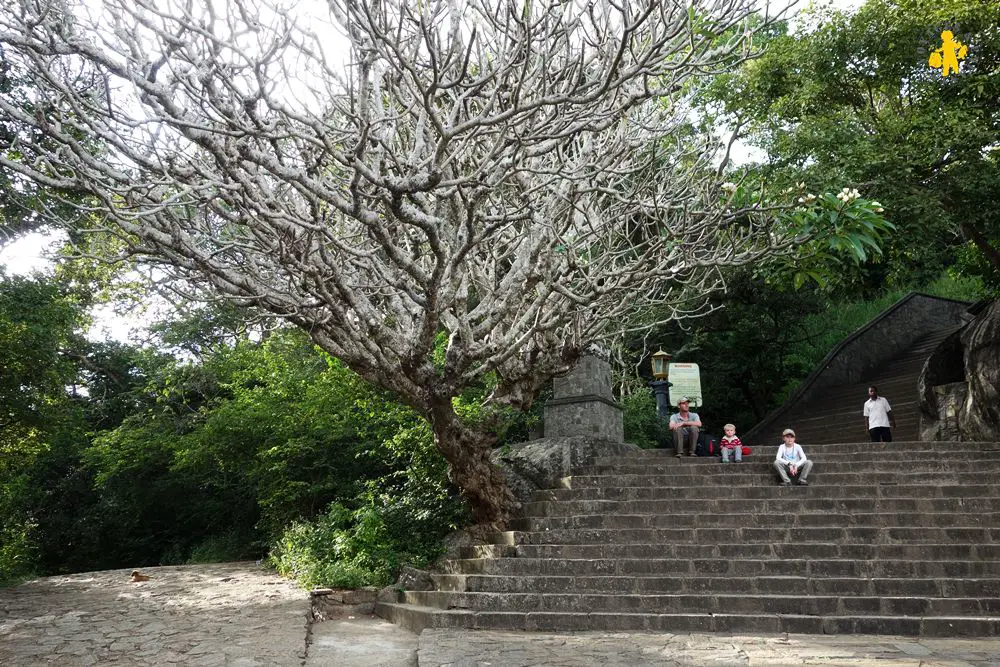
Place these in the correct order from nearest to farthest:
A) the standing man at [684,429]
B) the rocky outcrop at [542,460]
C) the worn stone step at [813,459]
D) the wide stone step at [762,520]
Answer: the wide stone step at [762,520] → the rocky outcrop at [542,460] → the worn stone step at [813,459] → the standing man at [684,429]

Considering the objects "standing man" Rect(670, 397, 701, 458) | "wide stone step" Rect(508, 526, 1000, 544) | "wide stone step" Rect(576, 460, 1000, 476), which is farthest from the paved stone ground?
"standing man" Rect(670, 397, 701, 458)

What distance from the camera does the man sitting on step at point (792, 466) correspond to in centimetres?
873

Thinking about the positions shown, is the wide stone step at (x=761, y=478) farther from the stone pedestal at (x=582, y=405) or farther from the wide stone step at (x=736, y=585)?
the wide stone step at (x=736, y=585)

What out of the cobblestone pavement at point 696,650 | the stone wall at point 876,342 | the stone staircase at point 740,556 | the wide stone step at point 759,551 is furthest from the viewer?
the stone wall at point 876,342

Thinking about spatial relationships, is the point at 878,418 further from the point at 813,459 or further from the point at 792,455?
the point at 792,455

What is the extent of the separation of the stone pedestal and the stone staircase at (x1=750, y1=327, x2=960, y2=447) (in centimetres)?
655

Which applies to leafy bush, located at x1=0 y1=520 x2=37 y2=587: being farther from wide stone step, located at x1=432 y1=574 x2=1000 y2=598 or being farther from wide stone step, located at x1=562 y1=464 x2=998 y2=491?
wide stone step, located at x1=562 y1=464 x2=998 y2=491

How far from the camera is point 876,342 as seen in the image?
18.1 meters

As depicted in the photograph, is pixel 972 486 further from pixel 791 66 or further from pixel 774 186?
pixel 791 66

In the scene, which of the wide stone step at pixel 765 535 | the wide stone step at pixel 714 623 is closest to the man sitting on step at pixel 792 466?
the wide stone step at pixel 765 535

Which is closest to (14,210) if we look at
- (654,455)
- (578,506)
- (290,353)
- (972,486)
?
(290,353)

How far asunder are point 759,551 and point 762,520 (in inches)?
26.4

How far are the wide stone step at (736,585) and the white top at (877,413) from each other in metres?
5.50

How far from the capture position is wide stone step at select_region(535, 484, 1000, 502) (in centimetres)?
847
